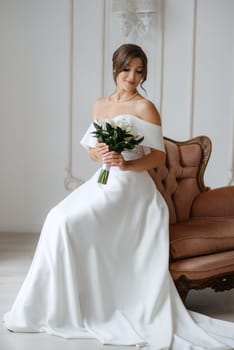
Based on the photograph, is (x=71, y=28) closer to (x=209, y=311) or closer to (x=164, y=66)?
(x=164, y=66)

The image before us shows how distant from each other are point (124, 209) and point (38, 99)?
2.59 meters

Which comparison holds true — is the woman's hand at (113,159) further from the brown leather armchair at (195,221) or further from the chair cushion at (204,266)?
the chair cushion at (204,266)

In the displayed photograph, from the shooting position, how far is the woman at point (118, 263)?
3287 mm

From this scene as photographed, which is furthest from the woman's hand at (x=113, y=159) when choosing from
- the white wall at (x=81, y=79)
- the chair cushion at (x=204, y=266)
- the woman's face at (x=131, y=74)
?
the white wall at (x=81, y=79)

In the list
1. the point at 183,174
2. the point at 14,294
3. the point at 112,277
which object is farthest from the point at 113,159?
the point at 14,294

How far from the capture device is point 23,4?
569 cm

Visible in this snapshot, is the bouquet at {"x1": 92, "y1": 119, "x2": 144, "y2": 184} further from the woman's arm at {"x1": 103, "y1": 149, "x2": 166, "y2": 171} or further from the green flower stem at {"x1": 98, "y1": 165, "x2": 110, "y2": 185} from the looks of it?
the green flower stem at {"x1": 98, "y1": 165, "x2": 110, "y2": 185}

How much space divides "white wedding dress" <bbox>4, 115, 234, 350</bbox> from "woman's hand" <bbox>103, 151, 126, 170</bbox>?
0.12 metres

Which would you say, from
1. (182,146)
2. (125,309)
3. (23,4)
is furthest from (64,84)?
(125,309)

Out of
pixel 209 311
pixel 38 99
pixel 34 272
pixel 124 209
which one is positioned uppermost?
pixel 38 99

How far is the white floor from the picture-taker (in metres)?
3.17

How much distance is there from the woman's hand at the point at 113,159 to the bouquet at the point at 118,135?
27mm

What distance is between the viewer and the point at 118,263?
3.45 metres

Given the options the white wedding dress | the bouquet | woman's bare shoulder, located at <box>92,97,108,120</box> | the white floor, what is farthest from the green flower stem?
the white floor
